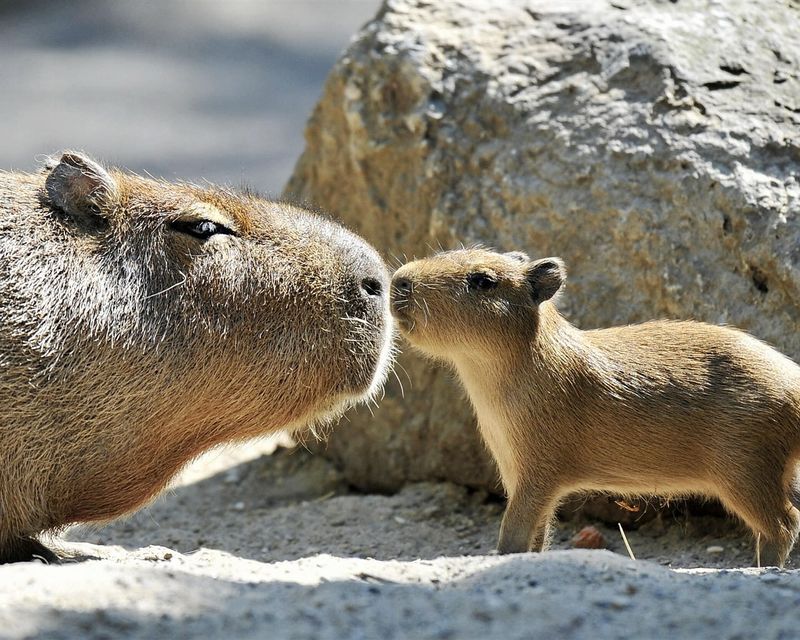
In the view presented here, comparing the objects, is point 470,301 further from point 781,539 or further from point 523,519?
point 781,539

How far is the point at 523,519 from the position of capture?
13.9ft

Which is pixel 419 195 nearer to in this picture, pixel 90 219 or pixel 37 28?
pixel 90 219

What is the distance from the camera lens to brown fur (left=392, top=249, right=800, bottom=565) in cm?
420

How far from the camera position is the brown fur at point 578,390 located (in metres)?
4.20

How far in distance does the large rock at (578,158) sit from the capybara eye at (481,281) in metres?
1.02

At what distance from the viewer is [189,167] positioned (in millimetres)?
12422

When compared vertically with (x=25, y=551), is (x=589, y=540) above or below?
below

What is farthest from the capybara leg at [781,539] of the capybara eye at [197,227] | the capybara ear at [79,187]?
the capybara ear at [79,187]

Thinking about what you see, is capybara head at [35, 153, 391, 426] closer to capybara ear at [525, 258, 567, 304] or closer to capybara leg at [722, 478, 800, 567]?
capybara ear at [525, 258, 567, 304]

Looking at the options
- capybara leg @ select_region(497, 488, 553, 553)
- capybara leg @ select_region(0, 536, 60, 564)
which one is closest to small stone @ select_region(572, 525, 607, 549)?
capybara leg @ select_region(497, 488, 553, 553)

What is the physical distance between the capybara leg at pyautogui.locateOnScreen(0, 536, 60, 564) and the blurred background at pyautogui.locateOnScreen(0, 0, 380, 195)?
27.9 ft

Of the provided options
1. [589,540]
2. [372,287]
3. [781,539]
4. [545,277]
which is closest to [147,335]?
[372,287]

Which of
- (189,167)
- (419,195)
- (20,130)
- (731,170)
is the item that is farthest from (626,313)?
(20,130)

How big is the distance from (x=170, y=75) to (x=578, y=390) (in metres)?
11.5
